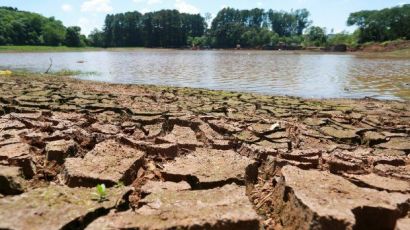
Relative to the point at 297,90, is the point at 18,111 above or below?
above

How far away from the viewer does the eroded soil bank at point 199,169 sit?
7.70 feet

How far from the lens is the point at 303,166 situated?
380cm

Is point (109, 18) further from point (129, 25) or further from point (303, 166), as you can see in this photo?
point (303, 166)

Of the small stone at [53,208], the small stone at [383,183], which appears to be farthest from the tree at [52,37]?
the small stone at [383,183]

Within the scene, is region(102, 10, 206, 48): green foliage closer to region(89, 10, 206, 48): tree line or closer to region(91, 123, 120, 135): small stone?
region(89, 10, 206, 48): tree line

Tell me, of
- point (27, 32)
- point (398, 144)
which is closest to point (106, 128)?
point (398, 144)

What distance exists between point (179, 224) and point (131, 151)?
184cm

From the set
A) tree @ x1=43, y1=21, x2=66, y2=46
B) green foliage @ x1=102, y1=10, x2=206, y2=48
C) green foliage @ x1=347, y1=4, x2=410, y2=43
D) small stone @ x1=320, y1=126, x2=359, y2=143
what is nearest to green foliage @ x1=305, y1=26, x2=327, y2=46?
green foliage @ x1=347, y1=4, x2=410, y2=43

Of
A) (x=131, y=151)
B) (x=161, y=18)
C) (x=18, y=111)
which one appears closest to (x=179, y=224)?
(x=131, y=151)

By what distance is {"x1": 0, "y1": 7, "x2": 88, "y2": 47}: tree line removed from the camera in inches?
3302

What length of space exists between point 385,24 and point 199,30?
182 feet

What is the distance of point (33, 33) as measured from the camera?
299ft

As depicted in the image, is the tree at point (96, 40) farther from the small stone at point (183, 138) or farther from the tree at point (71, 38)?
the small stone at point (183, 138)

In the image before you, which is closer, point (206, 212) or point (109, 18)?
point (206, 212)
